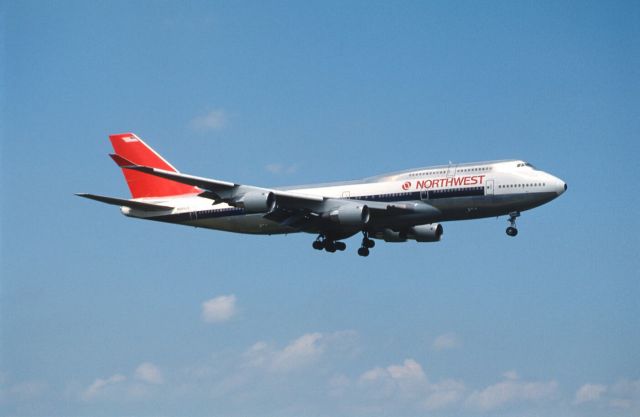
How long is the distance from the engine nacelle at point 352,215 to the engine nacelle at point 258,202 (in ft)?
11.2

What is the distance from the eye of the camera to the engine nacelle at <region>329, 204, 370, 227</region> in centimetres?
4747

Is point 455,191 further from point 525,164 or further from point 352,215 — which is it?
point 352,215

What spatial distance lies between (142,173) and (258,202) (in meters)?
13.3

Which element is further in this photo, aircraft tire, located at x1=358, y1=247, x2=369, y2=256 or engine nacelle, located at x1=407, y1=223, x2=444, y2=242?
engine nacelle, located at x1=407, y1=223, x2=444, y2=242

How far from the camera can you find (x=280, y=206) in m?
49.2

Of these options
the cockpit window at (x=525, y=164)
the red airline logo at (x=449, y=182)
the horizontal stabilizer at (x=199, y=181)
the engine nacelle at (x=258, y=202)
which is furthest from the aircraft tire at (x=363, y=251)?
the cockpit window at (x=525, y=164)

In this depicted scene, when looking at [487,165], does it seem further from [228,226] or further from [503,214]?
[228,226]

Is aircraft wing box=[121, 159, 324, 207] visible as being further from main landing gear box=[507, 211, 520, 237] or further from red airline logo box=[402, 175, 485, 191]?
main landing gear box=[507, 211, 520, 237]

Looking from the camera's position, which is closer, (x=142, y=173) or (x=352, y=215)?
(x=352, y=215)

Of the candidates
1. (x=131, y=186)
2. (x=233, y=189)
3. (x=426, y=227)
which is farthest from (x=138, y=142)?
(x=426, y=227)

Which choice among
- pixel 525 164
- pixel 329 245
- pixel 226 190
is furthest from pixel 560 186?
pixel 226 190

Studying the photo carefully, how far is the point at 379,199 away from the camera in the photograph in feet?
164

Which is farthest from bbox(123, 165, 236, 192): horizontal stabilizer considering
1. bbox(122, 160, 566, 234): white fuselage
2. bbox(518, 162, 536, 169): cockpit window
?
bbox(518, 162, 536, 169): cockpit window

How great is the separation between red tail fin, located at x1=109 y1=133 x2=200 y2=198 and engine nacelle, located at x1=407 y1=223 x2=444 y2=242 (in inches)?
544
